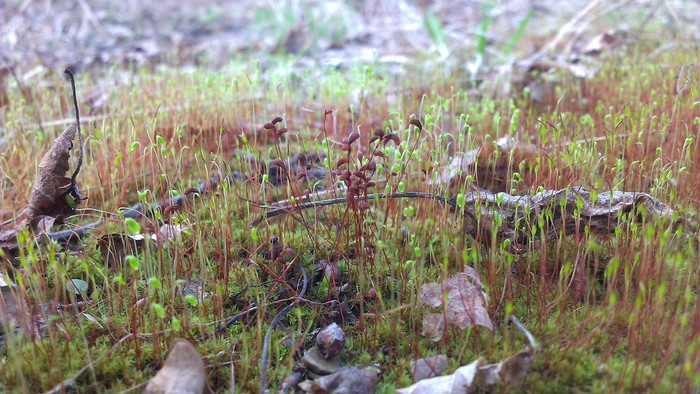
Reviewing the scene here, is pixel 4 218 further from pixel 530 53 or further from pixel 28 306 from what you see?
pixel 530 53

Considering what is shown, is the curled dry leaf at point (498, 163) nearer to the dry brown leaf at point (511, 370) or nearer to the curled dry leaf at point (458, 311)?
the curled dry leaf at point (458, 311)

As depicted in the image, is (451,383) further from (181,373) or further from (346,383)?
(181,373)

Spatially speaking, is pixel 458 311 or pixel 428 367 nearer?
pixel 428 367

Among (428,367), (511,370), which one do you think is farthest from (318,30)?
(511,370)

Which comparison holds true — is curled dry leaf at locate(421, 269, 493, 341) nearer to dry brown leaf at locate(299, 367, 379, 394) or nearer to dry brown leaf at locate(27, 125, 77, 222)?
dry brown leaf at locate(299, 367, 379, 394)

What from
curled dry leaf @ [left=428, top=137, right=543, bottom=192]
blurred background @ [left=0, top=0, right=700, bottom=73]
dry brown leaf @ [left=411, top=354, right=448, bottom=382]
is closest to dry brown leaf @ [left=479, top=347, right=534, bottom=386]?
dry brown leaf @ [left=411, top=354, right=448, bottom=382]

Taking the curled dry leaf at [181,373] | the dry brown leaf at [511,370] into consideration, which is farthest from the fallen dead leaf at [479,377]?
the curled dry leaf at [181,373]
